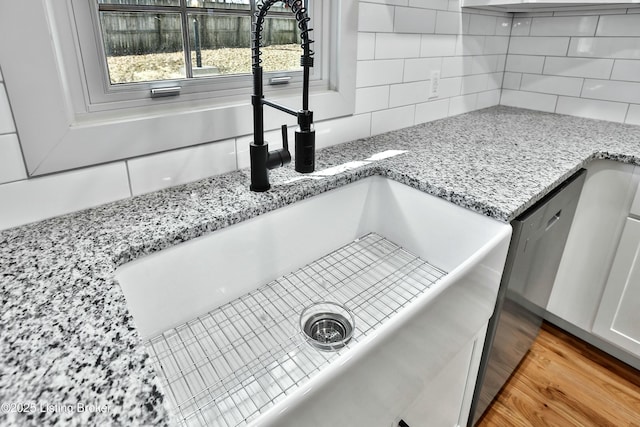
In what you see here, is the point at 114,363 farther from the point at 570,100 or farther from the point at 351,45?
the point at 570,100

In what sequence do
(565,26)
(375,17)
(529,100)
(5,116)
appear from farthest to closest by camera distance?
(529,100), (565,26), (375,17), (5,116)

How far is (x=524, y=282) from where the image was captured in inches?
44.3

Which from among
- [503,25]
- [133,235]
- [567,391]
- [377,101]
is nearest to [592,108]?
[503,25]

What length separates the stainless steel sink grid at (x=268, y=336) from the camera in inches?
26.6

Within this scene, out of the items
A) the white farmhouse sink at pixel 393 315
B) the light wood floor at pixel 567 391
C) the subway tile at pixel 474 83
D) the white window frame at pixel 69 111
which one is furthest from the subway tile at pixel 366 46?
the light wood floor at pixel 567 391

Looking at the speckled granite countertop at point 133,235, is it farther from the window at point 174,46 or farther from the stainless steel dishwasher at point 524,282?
the window at point 174,46

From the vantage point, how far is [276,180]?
3.38 ft

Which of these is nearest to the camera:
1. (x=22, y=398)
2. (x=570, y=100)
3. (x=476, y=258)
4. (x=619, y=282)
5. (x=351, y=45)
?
(x=22, y=398)

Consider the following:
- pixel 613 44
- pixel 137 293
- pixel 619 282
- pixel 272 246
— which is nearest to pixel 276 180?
pixel 272 246

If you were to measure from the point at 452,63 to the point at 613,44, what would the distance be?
66 cm

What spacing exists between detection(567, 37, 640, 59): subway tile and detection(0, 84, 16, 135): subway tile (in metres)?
2.03

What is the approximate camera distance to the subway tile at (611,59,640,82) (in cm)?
160

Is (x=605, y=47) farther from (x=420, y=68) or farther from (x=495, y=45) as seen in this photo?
(x=420, y=68)

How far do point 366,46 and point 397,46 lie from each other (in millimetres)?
167
